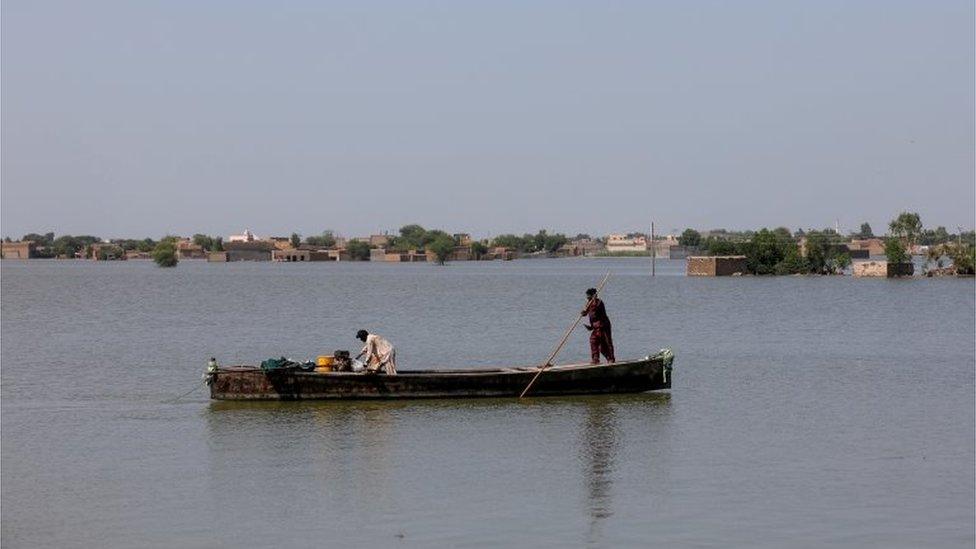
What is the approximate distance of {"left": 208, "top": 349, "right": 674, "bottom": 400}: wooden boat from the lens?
23.8 m

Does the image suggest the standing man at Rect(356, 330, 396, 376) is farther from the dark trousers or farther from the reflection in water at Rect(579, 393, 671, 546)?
the dark trousers

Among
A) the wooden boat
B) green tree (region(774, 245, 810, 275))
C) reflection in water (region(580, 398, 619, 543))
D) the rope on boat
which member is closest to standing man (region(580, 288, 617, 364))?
the wooden boat

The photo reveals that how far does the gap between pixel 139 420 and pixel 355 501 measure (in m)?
8.12

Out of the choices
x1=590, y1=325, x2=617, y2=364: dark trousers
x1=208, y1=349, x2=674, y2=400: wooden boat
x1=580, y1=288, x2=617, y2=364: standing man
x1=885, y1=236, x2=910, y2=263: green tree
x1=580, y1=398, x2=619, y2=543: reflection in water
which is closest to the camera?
x1=580, y1=398, x2=619, y2=543: reflection in water

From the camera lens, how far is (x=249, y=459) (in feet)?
60.5

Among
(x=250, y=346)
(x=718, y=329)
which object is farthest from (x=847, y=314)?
(x=250, y=346)

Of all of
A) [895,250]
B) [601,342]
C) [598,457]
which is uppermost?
[895,250]

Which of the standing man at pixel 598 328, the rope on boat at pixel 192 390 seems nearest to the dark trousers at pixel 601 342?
the standing man at pixel 598 328

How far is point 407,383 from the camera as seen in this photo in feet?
78.3

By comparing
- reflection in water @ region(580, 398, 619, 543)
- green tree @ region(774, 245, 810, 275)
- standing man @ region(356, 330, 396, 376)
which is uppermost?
green tree @ region(774, 245, 810, 275)

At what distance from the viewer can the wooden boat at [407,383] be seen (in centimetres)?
2375

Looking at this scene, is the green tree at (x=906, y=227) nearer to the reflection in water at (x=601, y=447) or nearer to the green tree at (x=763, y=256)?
the green tree at (x=763, y=256)

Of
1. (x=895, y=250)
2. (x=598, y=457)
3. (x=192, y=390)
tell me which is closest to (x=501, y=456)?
(x=598, y=457)

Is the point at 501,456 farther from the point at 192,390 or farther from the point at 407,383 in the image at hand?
the point at 192,390
